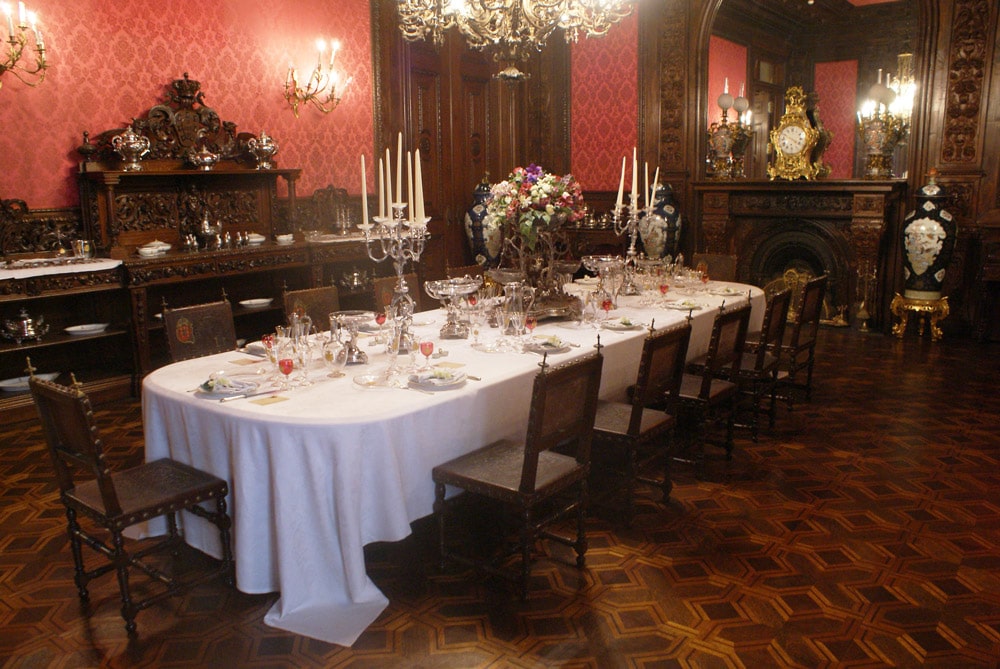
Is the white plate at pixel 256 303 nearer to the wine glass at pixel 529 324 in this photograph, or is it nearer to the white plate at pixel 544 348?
the wine glass at pixel 529 324

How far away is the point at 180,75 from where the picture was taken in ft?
21.3

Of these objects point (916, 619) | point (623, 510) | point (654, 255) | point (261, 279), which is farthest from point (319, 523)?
point (654, 255)

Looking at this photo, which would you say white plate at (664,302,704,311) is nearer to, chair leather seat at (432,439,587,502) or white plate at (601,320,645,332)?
white plate at (601,320,645,332)

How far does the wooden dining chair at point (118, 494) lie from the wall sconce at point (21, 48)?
3591 mm

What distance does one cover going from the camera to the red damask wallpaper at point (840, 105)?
11641 millimetres

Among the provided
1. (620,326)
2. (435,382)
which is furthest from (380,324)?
(620,326)

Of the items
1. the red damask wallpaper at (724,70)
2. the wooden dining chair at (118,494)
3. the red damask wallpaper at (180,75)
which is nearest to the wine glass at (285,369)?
the wooden dining chair at (118,494)

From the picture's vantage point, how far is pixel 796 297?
793 cm

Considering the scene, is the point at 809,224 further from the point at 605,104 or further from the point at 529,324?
the point at 529,324

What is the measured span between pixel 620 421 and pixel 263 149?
177 inches

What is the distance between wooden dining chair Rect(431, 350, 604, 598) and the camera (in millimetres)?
2863

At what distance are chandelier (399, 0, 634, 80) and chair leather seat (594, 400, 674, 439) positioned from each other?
2.19 metres

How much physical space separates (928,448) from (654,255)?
4.56 metres

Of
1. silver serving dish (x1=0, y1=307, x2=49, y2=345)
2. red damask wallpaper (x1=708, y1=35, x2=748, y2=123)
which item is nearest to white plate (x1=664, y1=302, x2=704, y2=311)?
silver serving dish (x1=0, y1=307, x2=49, y2=345)
